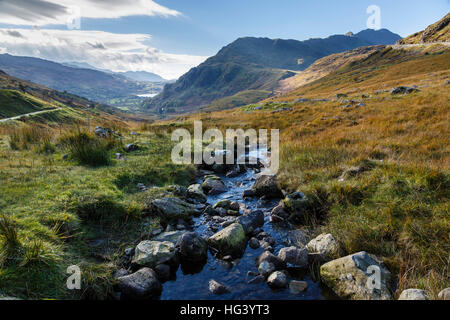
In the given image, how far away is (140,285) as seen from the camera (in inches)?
199

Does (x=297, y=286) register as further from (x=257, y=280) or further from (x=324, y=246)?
(x=324, y=246)

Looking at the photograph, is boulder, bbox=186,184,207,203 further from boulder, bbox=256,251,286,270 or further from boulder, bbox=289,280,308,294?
boulder, bbox=289,280,308,294

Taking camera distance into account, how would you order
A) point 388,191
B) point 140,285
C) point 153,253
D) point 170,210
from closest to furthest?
point 140,285 < point 153,253 < point 388,191 < point 170,210

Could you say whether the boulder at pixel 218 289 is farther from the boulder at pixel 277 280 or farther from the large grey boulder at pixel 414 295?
the large grey boulder at pixel 414 295

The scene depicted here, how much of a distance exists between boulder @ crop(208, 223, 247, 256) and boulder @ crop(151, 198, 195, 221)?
5.94ft

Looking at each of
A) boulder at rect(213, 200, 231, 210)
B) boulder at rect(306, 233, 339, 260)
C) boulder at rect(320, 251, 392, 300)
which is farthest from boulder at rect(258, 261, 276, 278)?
boulder at rect(213, 200, 231, 210)

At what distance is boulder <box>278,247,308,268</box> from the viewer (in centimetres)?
582

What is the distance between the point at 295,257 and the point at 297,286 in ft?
2.69

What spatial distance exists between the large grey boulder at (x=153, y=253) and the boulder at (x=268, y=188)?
498cm

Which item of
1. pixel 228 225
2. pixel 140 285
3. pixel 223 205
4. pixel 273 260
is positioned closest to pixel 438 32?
pixel 223 205

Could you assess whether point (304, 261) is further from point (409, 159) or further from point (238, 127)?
point (238, 127)

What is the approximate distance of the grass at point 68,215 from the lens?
454 centimetres

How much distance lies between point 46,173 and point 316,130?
17.4m
